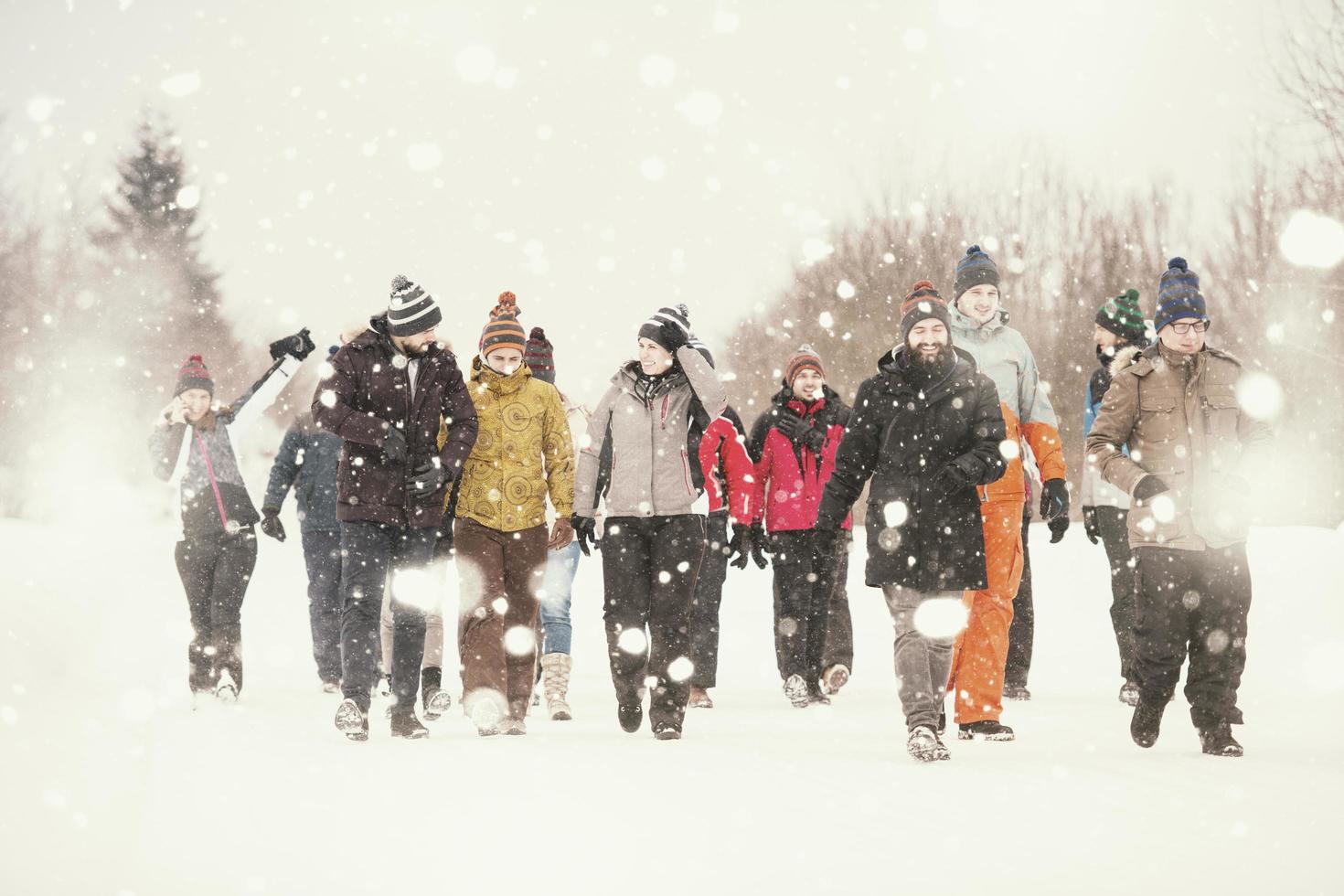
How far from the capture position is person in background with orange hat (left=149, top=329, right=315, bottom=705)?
28.0 feet

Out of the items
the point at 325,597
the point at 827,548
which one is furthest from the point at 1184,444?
the point at 325,597

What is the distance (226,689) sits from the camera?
8.39m

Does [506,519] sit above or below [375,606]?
above

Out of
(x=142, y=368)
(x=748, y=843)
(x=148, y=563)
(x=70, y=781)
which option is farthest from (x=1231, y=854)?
(x=142, y=368)

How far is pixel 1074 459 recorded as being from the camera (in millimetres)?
29500

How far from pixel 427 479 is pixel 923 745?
8.75 ft

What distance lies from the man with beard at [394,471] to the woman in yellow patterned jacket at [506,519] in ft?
0.76

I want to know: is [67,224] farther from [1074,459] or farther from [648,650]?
[648,650]

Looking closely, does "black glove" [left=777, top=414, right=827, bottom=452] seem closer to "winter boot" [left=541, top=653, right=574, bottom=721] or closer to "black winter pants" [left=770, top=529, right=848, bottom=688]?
"black winter pants" [left=770, top=529, right=848, bottom=688]

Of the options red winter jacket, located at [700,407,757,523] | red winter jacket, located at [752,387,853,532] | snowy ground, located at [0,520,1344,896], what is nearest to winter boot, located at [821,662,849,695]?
snowy ground, located at [0,520,1344,896]

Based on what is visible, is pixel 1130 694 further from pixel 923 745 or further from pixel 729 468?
pixel 923 745

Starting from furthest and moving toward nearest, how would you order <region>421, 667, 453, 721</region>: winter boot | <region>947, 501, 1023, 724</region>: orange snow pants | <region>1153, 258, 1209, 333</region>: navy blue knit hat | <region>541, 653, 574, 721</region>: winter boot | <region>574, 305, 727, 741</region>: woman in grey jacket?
<region>421, 667, 453, 721</region>: winter boot → <region>541, 653, 574, 721</region>: winter boot → <region>574, 305, 727, 741</region>: woman in grey jacket → <region>947, 501, 1023, 724</region>: orange snow pants → <region>1153, 258, 1209, 333</region>: navy blue knit hat

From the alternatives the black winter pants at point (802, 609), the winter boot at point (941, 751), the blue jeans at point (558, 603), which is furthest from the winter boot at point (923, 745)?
the blue jeans at point (558, 603)

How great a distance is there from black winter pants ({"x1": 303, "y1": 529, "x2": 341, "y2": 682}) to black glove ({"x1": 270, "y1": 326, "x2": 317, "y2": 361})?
1.81m
